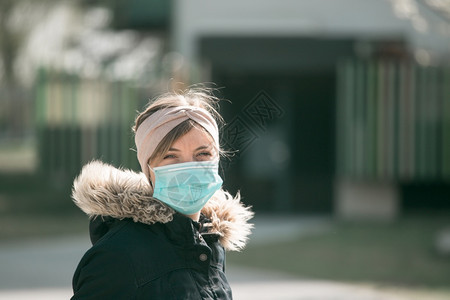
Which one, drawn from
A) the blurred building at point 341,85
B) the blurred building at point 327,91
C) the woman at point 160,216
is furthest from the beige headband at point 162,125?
the blurred building at point 341,85

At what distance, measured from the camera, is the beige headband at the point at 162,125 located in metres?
2.38

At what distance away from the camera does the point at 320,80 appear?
1528cm

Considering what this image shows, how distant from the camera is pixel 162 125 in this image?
2387mm

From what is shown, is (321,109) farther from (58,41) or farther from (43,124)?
(58,41)

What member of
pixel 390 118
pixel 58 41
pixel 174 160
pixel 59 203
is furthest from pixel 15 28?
pixel 174 160

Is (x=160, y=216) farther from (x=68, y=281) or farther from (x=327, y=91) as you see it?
(x=327, y=91)

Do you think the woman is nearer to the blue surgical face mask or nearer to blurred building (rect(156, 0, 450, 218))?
the blue surgical face mask

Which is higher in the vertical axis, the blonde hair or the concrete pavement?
the blonde hair

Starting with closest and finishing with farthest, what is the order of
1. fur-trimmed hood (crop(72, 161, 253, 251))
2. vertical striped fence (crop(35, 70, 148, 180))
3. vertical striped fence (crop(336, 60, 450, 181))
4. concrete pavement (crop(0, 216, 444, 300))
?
fur-trimmed hood (crop(72, 161, 253, 251)) < concrete pavement (crop(0, 216, 444, 300)) < vertical striped fence (crop(336, 60, 450, 181)) < vertical striped fence (crop(35, 70, 148, 180))

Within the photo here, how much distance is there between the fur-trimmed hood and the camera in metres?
2.35

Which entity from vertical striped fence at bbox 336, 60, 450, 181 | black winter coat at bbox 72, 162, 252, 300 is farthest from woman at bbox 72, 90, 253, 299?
vertical striped fence at bbox 336, 60, 450, 181

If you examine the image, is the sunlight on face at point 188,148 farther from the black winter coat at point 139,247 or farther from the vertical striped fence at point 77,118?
the vertical striped fence at point 77,118

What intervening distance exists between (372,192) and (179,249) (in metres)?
11.7

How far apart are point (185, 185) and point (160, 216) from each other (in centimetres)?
12
